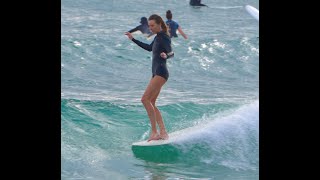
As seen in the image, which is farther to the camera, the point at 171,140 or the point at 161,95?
the point at 161,95

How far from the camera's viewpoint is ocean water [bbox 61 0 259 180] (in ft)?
30.3

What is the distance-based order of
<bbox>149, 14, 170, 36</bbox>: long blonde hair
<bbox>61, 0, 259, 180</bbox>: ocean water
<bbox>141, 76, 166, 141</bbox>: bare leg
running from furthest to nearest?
<bbox>61, 0, 259, 180</bbox>: ocean water
<bbox>141, 76, 166, 141</bbox>: bare leg
<bbox>149, 14, 170, 36</bbox>: long blonde hair

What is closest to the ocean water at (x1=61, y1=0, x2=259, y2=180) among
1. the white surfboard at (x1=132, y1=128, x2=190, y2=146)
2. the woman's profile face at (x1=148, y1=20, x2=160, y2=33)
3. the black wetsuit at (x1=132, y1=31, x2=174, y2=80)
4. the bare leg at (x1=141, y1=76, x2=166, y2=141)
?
the white surfboard at (x1=132, y1=128, x2=190, y2=146)

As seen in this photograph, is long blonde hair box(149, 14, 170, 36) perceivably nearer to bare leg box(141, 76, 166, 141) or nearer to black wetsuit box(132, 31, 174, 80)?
black wetsuit box(132, 31, 174, 80)

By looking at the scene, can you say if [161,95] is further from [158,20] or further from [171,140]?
[158,20]

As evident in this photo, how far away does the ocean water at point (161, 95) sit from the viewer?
9227mm

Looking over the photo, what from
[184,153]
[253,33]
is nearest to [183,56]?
[253,33]

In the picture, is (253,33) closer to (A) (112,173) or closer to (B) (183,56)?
(B) (183,56)

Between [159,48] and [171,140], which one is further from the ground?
[159,48]

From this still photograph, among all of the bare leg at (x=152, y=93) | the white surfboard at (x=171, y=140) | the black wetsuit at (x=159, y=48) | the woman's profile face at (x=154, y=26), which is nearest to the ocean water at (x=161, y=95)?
the white surfboard at (x=171, y=140)

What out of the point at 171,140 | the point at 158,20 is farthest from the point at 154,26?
the point at 171,140

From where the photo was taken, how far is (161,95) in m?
13.3

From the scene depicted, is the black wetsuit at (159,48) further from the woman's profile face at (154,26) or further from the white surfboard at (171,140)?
the white surfboard at (171,140)

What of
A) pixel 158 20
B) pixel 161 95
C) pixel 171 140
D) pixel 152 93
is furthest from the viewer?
Answer: pixel 161 95
